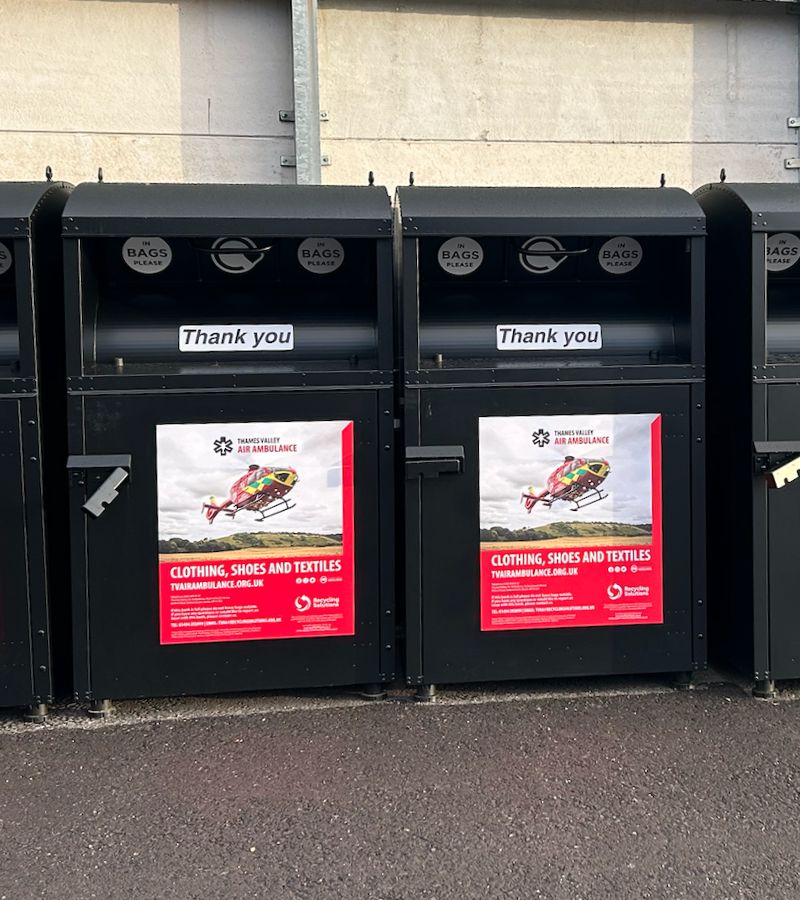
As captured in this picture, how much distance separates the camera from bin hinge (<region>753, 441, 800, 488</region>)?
9.20 ft

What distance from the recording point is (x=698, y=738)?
8.68ft

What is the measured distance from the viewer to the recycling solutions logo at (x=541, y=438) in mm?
2842

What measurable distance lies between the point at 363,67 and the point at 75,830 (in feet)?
13.6

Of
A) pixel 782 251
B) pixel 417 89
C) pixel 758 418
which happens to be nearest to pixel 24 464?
pixel 758 418

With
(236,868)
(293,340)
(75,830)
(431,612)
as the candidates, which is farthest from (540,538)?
(75,830)

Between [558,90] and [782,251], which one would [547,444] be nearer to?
[782,251]

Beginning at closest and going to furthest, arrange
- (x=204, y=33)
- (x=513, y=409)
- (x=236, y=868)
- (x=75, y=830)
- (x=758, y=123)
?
1. (x=236, y=868)
2. (x=75, y=830)
3. (x=513, y=409)
4. (x=204, y=33)
5. (x=758, y=123)

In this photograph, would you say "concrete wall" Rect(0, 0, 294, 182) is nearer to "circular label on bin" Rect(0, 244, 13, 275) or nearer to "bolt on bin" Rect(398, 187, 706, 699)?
"circular label on bin" Rect(0, 244, 13, 275)

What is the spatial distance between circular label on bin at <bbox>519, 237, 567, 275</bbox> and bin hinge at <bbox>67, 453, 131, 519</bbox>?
1689 millimetres

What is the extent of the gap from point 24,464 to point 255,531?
848 mm

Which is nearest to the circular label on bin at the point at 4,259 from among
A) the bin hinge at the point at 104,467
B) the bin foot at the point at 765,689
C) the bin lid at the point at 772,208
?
the bin hinge at the point at 104,467

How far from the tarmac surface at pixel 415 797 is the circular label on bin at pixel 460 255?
170 centimetres

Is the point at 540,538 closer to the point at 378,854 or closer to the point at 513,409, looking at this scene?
the point at 513,409

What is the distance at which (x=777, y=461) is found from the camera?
2850mm
